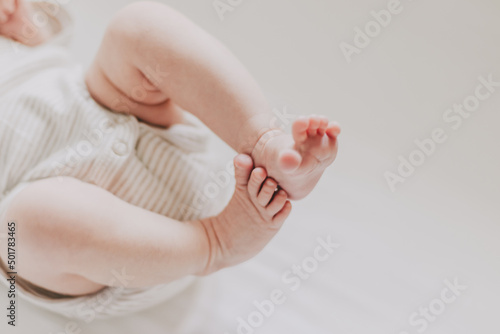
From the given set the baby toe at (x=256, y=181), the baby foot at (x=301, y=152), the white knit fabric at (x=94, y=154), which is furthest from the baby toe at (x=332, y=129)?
the white knit fabric at (x=94, y=154)

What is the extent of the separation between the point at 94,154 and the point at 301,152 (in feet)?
1.02

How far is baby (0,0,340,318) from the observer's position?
24.5 inches

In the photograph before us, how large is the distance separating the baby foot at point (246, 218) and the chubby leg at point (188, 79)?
19mm

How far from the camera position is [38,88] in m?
0.75

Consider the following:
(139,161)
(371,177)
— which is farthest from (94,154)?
(371,177)

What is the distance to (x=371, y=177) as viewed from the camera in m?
0.96

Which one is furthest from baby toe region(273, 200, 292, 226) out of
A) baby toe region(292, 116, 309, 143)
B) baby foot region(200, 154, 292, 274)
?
baby toe region(292, 116, 309, 143)

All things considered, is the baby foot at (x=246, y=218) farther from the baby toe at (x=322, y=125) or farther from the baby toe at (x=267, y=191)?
the baby toe at (x=322, y=125)

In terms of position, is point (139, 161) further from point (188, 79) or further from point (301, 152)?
point (301, 152)

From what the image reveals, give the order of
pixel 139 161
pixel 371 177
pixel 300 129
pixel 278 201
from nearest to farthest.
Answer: pixel 300 129 < pixel 278 201 < pixel 139 161 < pixel 371 177

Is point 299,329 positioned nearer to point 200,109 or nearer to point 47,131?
point 200,109

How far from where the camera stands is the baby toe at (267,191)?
62 centimetres

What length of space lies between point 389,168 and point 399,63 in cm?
21

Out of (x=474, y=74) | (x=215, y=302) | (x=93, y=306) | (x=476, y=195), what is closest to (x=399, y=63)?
(x=474, y=74)
